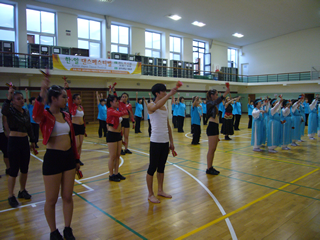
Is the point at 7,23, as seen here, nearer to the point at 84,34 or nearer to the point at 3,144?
the point at 84,34

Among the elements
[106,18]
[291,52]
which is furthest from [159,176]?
[291,52]

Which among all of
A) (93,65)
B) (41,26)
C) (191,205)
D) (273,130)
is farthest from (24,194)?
(41,26)

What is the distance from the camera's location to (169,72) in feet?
63.8

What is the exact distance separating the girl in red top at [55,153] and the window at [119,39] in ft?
57.0

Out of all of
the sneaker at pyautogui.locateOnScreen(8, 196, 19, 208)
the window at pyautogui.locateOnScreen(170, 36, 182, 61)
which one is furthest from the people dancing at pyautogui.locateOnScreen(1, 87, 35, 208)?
the window at pyautogui.locateOnScreen(170, 36, 182, 61)

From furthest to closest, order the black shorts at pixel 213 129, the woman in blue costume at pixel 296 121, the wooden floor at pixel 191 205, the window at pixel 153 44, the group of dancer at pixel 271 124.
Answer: the window at pixel 153 44
the woman in blue costume at pixel 296 121
the group of dancer at pixel 271 124
the black shorts at pixel 213 129
the wooden floor at pixel 191 205

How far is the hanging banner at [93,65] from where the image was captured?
13.1 meters

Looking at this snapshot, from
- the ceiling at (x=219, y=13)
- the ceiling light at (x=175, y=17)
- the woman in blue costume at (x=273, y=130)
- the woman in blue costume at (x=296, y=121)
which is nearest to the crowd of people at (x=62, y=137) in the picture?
the woman in blue costume at (x=273, y=130)

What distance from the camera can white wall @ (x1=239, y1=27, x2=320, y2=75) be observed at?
22.1 m

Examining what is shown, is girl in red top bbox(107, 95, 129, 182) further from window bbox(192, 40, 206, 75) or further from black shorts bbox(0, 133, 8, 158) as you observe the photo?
window bbox(192, 40, 206, 75)

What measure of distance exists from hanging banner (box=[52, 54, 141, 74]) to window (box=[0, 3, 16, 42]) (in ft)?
14.9

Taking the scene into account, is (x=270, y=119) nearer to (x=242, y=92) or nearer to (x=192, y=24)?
(x=192, y=24)

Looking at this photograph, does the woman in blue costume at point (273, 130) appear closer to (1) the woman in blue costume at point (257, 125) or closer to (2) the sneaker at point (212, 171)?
(1) the woman in blue costume at point (257, 125)

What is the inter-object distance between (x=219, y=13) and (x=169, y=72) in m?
5.98
